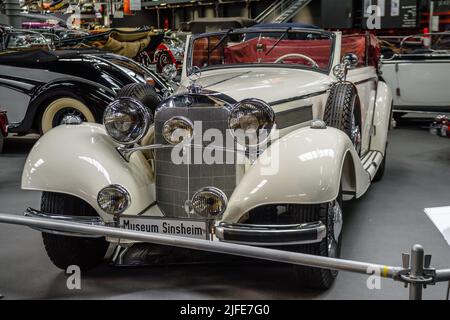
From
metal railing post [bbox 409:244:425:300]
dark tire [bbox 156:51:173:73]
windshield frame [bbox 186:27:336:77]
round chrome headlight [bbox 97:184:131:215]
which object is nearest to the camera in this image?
metal railing post [bbox 409:244:425:300]

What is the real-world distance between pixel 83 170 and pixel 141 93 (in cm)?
134

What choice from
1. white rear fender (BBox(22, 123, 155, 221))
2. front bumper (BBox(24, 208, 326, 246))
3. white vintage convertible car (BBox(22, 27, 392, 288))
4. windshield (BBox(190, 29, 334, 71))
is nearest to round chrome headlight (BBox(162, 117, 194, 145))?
white vintage convertible car (BBox(22, 27, 392, 288))

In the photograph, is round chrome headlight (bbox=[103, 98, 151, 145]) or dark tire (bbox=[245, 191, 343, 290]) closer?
dark tire (bbox=[245, 191, 343, 290])

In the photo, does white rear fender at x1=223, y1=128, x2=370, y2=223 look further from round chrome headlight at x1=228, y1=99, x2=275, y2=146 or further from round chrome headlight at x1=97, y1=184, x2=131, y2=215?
round chrome headlight at x1=97, y1=184, x2=131, y2=215

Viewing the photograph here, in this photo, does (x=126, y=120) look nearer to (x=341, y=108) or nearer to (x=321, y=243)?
(x=321, y=243)

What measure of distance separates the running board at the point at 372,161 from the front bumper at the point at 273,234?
5.48ft

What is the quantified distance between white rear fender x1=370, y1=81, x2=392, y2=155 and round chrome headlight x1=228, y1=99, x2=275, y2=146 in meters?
2.38

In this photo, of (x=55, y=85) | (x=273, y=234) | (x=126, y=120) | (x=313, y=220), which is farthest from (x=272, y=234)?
(x=55, y=85)

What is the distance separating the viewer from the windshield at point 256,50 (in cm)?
451

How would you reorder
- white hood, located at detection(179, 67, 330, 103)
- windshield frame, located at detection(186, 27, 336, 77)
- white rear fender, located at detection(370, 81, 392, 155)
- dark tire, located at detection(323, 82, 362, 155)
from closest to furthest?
white hood, located at detection(179, 67, 330, 103) → dark tire, located at detection(323, 82, 362, 155) → windshield frame, located at detection(186, 27, 336, 77) → white rear fender, located at detection(370, 81, 392, 155)

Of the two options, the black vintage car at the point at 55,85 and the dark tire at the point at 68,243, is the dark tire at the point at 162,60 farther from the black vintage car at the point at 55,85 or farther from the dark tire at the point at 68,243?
the dark tire at the point at 68,243

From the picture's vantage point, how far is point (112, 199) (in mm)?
2783

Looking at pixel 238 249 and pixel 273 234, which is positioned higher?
pixel 238 249

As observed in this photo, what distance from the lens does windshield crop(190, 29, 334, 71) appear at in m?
4.51
